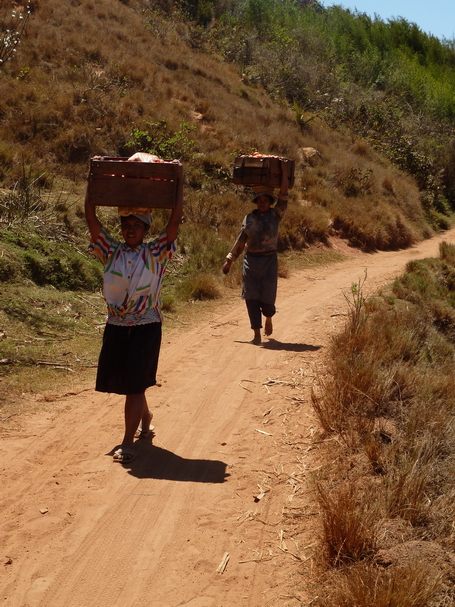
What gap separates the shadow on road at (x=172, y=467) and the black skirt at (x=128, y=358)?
0.53m

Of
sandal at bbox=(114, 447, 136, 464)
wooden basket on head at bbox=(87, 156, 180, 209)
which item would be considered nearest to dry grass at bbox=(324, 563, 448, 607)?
sandal at bbox=(114, 447, 136, 464)

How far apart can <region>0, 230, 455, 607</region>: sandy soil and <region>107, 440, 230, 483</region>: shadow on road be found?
0.05 ft

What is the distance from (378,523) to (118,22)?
2623 centimetres

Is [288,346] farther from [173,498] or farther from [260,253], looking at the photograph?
[173,498]

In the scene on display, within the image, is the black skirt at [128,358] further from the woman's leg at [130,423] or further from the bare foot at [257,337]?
the bare foot at [257,337]

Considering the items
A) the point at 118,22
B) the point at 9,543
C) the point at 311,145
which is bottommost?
the point at 9,543

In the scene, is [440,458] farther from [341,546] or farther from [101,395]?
[101,395]

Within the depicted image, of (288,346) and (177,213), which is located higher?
(177,213)

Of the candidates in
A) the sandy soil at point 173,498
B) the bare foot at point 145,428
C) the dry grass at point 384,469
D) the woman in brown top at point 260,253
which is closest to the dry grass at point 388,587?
the dry grass at point 384,469

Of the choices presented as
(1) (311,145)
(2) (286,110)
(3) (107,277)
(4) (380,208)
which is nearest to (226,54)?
(2) (286,110)

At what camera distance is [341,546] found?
3340 millimetres

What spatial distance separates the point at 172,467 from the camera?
14.7ft

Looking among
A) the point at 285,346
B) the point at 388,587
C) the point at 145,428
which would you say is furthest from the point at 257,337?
the point at 388,587

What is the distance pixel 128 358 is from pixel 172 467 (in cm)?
84
